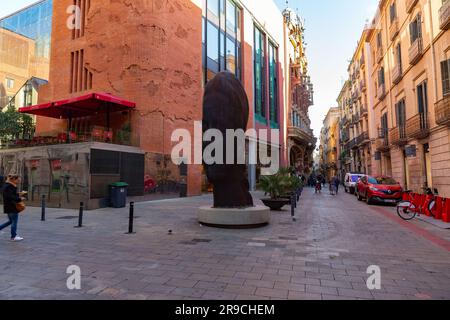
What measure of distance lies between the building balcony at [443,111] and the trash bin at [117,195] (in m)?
15.9

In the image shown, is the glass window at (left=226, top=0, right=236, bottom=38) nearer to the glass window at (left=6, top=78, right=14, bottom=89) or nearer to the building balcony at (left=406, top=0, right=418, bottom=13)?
the building balcony at (left=406, top=0, right=418, bottom=13)

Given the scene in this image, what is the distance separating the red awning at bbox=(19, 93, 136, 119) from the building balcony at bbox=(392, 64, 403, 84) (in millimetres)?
19110

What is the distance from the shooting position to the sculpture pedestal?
28.6 feet

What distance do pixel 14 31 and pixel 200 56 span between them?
32994 mm

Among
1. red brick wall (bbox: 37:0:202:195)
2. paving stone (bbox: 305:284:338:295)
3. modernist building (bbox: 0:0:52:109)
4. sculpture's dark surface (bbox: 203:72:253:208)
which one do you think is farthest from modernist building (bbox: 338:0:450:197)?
modernist building (bbox: 0:0:52:109)

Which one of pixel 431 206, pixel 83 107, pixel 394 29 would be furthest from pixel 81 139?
pixel 394 29

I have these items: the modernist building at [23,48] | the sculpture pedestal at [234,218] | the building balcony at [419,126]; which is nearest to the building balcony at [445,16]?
the building balcony at [419,126]

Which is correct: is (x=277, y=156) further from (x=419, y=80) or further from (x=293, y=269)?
(x=293, y=269)

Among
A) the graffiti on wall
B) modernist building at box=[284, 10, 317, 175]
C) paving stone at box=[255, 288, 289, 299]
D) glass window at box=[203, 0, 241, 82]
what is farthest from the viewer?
modernist building at box=[284, 10, 317, 175]

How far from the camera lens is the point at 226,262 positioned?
5.39m
